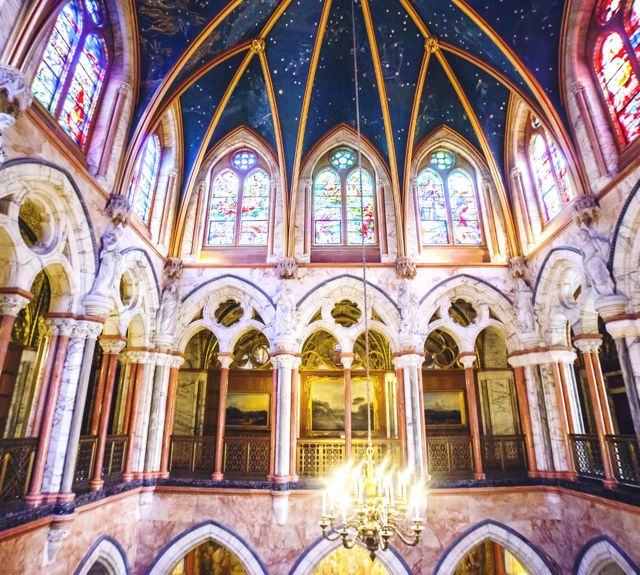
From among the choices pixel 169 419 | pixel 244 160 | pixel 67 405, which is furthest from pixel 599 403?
pixel 244 160

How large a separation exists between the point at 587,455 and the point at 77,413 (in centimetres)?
1121

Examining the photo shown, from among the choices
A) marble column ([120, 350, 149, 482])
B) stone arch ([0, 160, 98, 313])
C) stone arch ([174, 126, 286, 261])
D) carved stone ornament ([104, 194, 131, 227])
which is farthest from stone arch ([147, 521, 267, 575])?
carved stone ornament ([104, 194, 131, 227])

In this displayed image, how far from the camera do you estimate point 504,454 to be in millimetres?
12125

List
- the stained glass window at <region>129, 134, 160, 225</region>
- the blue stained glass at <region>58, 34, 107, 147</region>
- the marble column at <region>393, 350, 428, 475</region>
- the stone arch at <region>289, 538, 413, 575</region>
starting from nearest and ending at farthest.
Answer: the blue stained glass at <region>58, 34, 107, 147</region>
the stone arch at <region>289, 538, 413, 575</region>
the marble column at <region>393, 350, 428, 475</region>
the stained glass window at <region>129, 134, 160, 225</region>

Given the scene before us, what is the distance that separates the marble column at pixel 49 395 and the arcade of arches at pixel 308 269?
0.04 metres

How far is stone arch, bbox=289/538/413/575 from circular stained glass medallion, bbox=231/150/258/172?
1121cm

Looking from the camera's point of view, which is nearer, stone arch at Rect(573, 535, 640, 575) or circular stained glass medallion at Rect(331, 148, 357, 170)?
stone arch at Rect(573, 535, 640, 575)

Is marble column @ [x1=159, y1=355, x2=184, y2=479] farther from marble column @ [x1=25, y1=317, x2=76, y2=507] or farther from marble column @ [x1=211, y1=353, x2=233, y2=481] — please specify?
marble column @ [x1=25, y1=317, x2=76, y2=507]

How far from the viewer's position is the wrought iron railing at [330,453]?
1145 centimetres

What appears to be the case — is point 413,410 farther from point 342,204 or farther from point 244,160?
point 244,160

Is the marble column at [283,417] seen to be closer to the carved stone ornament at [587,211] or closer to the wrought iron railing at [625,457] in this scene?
the wrought iron railing at [625,457]

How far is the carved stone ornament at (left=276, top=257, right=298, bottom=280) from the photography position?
1242cm

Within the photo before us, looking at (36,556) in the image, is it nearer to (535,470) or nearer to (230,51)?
(535,470)

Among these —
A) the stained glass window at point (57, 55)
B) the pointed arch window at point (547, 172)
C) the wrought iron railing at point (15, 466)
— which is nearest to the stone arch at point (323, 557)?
the wrought iron railing at point (15, 466)
